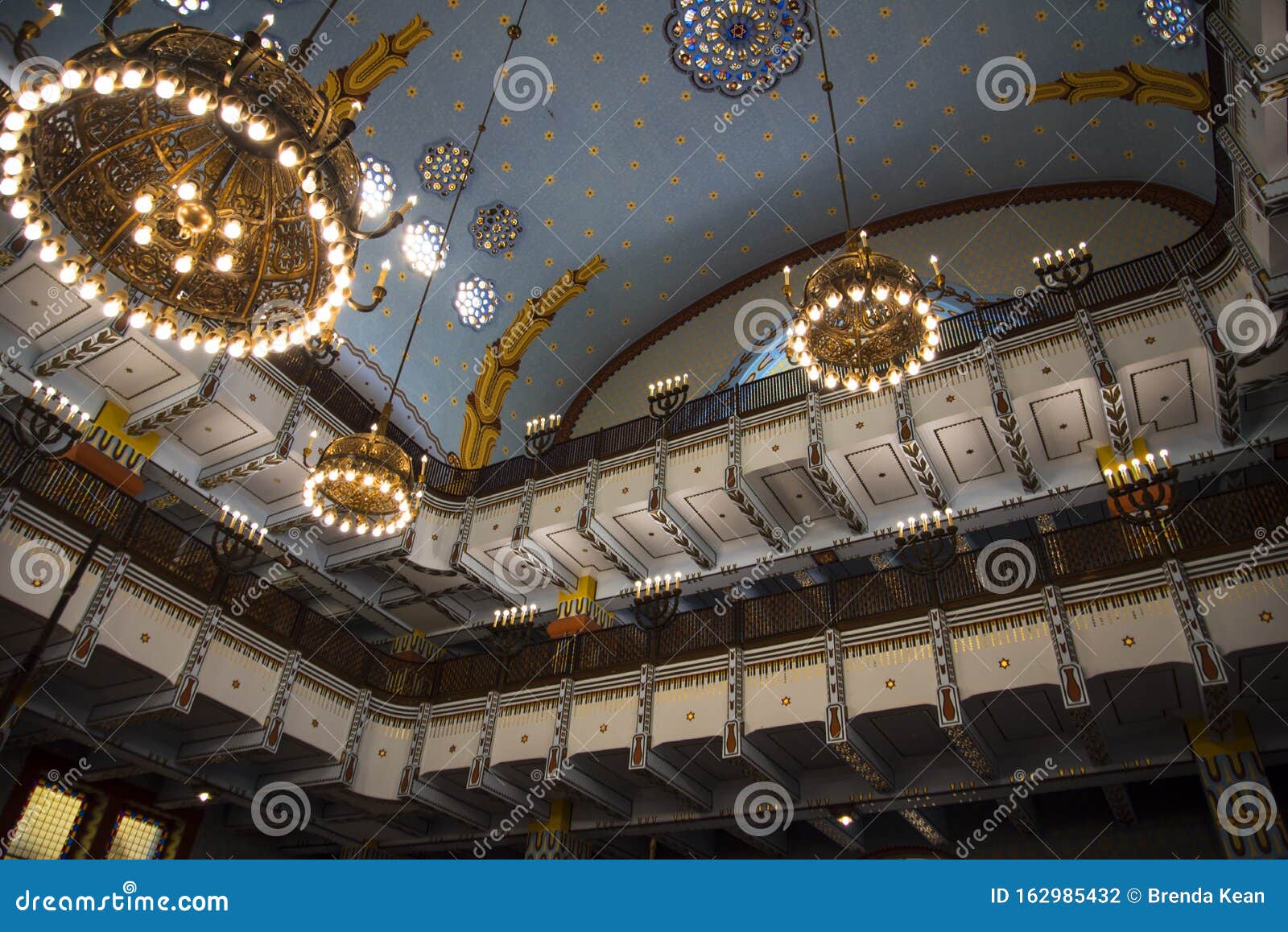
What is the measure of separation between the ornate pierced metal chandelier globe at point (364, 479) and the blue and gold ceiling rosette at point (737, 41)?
10.6 m

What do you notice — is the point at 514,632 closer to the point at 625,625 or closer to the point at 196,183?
the point at 625,625

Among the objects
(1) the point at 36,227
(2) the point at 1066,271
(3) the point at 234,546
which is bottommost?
(1) the point at 36,227

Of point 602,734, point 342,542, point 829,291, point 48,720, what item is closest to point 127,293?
point 829,291

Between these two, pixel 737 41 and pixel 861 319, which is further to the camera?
pixel 737 41

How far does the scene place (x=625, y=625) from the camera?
15.9m

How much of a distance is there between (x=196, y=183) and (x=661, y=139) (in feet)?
44.5

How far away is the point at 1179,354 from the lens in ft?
45.0

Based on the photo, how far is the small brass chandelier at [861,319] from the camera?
9.34 metres

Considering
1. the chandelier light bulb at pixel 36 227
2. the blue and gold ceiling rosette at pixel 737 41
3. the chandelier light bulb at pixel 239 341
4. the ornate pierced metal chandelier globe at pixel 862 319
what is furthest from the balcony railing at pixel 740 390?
the chandelier light bulb at pixel 36 227

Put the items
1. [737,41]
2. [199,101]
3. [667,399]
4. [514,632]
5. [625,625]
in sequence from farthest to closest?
1. [667,399]
2. [737,41]
3. [514,632]
4. [625,625]
5. [199,101]

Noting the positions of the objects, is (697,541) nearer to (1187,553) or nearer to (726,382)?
(726,382)

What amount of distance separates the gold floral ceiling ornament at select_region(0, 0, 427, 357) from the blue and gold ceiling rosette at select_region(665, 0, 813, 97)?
40.9 ft

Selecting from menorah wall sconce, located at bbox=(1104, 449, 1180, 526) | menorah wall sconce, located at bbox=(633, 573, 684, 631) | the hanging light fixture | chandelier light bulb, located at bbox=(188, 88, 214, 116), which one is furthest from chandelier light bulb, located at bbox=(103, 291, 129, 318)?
menorah wall sconce, located at bbox=(1104, 449, 1180, 526)

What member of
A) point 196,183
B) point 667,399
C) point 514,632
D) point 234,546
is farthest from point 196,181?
point 667,399
